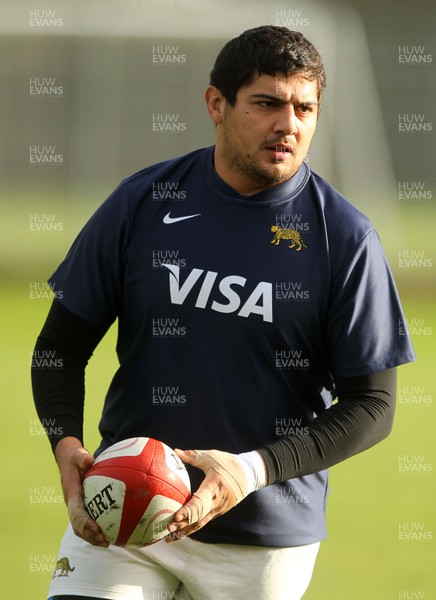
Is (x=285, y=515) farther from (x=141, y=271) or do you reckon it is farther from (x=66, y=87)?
(x=66, y=87)

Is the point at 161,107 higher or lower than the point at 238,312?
higher

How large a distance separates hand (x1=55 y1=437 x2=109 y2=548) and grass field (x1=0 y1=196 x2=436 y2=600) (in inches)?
75.1

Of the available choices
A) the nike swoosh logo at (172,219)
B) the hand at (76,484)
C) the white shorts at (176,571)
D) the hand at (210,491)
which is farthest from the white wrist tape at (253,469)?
the nike swoosh logo at (172,219)

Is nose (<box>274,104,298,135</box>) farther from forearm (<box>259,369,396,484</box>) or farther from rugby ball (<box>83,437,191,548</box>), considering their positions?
rugby ball (<box>83,437,191,548</box>)

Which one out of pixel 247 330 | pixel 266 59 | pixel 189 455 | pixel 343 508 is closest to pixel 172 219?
pixel 247 330

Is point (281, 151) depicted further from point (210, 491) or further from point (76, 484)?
point (76, 484)

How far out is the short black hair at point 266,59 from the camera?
264 cm

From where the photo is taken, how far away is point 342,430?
8.67 feet

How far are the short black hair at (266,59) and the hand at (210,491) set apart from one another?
93cm

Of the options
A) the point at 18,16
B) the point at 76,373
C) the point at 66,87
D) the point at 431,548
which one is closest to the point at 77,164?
the point at 66,87

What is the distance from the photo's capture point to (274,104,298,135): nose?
2.62 metres

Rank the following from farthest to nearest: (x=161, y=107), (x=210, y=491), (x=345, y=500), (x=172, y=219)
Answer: (x=161, y=107)
(x=345, y=500)
(x=172, y=219)
(x=210, y=491)

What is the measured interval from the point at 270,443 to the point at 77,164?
11636 mm

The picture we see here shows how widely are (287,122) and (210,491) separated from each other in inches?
36.4
